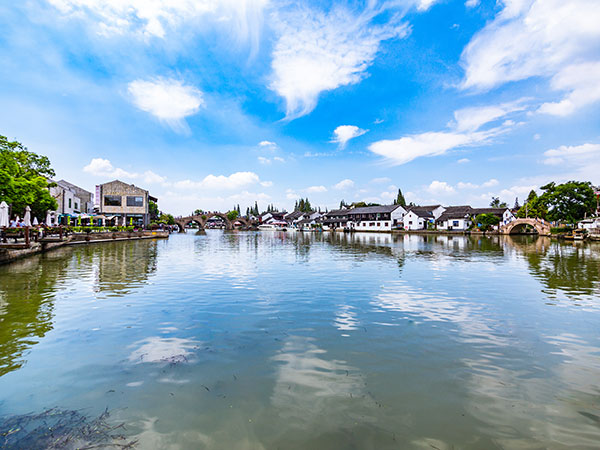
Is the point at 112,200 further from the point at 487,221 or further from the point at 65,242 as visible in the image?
the point at 487,221

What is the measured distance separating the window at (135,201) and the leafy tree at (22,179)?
2900cm

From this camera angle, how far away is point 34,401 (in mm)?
5590

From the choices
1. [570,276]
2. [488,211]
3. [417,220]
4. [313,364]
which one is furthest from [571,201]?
[313,364]

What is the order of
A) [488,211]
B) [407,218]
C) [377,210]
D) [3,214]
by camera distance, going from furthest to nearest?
[377,210]
[407,218]
[488,211]
[3,214]

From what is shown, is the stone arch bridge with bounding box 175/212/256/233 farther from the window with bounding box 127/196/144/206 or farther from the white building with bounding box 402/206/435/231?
the white building with bounding box 402/206/435/231

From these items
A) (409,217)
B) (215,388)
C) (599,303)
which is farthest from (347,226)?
(215,388)

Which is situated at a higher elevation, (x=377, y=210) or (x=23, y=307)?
(x=377, y=210)

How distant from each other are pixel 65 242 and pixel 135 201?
143 feet

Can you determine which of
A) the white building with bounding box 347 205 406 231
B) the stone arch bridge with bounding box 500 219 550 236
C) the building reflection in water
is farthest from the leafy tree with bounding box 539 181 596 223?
the building reflection in water

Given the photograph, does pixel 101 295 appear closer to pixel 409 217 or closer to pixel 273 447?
pixel 273 447

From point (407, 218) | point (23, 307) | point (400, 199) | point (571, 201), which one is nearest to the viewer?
point (23, 307)

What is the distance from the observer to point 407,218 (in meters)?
107

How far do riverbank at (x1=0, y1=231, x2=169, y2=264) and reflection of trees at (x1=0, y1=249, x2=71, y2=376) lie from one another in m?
3.11

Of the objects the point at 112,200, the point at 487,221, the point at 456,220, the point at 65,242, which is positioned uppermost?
the point at 112,200
